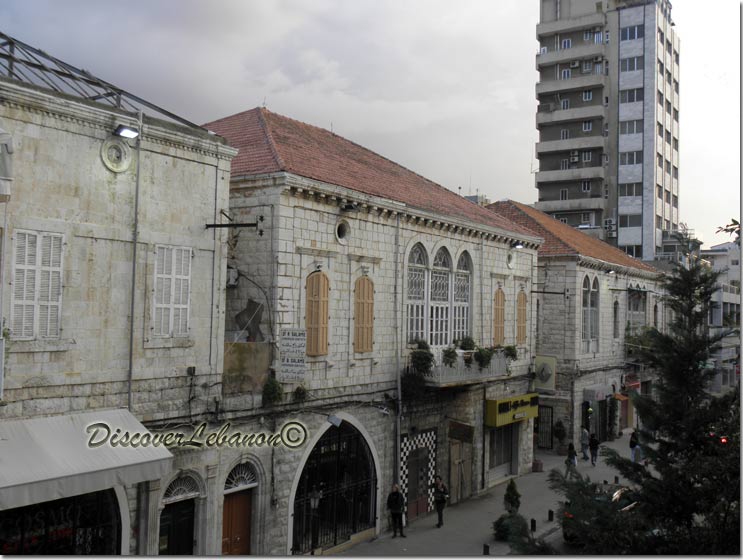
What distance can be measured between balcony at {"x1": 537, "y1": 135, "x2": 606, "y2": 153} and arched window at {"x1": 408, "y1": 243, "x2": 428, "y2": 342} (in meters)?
31.5

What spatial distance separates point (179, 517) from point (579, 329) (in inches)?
830

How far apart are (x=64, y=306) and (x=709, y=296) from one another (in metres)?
10.3

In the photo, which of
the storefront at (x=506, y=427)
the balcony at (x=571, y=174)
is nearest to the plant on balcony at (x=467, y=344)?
the storefront at (x=506, y=427)

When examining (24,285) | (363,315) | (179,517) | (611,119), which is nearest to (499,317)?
(363,315)

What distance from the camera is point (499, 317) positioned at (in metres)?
23.9

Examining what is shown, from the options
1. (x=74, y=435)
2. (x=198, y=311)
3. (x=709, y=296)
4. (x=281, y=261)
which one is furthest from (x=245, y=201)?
(x=709, y=296)

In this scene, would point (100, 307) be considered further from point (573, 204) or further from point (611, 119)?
point (611, 119)

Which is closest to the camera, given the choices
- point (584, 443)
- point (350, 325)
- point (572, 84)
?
point (350, 325)

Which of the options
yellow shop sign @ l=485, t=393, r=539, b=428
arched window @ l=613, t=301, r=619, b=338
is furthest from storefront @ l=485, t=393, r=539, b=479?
arched window @ l=613, t=301, r=619, b=338

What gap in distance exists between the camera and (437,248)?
2070 cm

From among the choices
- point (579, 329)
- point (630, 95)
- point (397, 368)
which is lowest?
point (397, 368)

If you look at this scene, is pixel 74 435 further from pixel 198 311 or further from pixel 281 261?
pixel 281 261

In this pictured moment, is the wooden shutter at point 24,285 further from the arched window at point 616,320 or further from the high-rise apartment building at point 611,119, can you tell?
the high-rise apartment building at point 611,119

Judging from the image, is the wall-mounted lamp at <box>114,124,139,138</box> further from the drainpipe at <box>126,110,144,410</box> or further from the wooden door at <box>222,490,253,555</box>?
the wooden door at <box>222,490,253,555</box>
